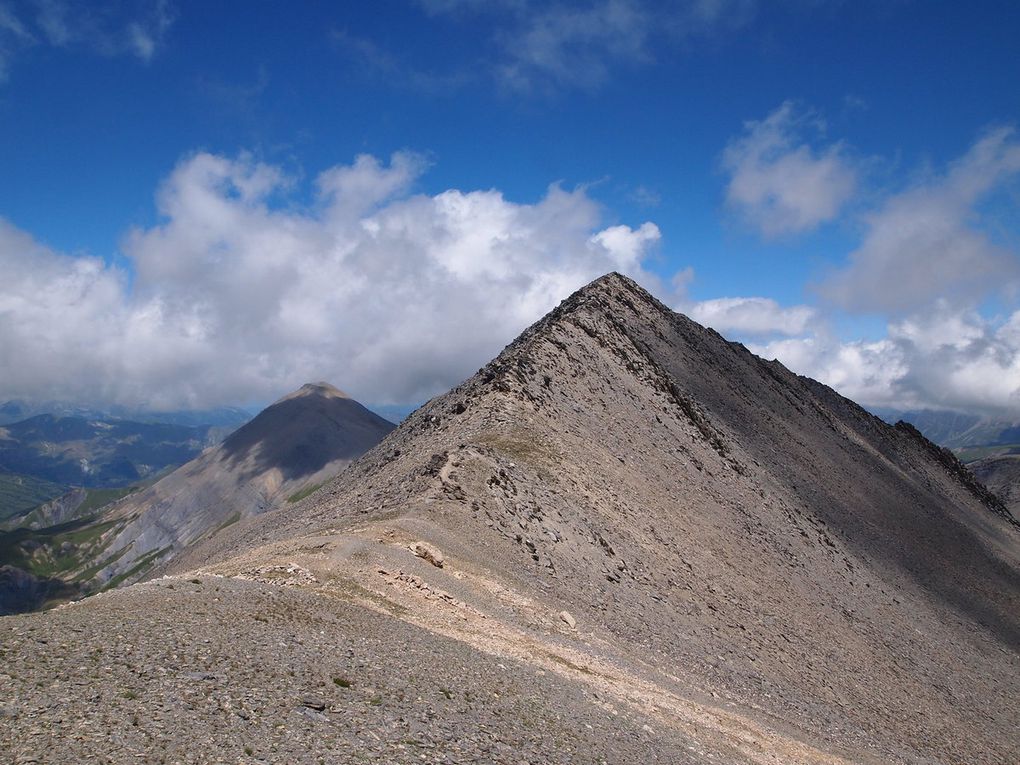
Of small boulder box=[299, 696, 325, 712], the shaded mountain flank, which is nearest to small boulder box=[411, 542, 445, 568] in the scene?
the shaded mountain flank

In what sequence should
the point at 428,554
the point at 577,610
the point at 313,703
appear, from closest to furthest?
the point at 313,703, the point at 428,554, the point at 577,610

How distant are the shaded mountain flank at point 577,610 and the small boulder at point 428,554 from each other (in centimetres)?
12

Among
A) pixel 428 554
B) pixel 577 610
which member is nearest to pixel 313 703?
pixel 428 554

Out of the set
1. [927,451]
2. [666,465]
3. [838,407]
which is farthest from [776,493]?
[927,451]

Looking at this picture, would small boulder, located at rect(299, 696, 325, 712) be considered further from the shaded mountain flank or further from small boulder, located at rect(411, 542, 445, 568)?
small boulder, located at rect(411, 542, 445, 568)

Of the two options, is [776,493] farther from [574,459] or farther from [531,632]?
[531,632]

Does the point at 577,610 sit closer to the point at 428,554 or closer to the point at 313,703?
the point at 428,554

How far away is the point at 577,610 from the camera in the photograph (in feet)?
91.0

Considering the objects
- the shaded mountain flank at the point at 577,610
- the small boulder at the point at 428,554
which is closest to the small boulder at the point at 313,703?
the shaded mountain flank at the point at 577,610

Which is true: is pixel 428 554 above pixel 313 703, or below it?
above

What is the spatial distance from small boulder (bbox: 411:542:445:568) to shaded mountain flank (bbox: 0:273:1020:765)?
0.12 meters

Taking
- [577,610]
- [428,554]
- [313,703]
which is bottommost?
[577,610]

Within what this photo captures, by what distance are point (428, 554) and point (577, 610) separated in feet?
22.9

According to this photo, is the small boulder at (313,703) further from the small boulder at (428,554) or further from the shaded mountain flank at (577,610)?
the small boulder at (428,554)
